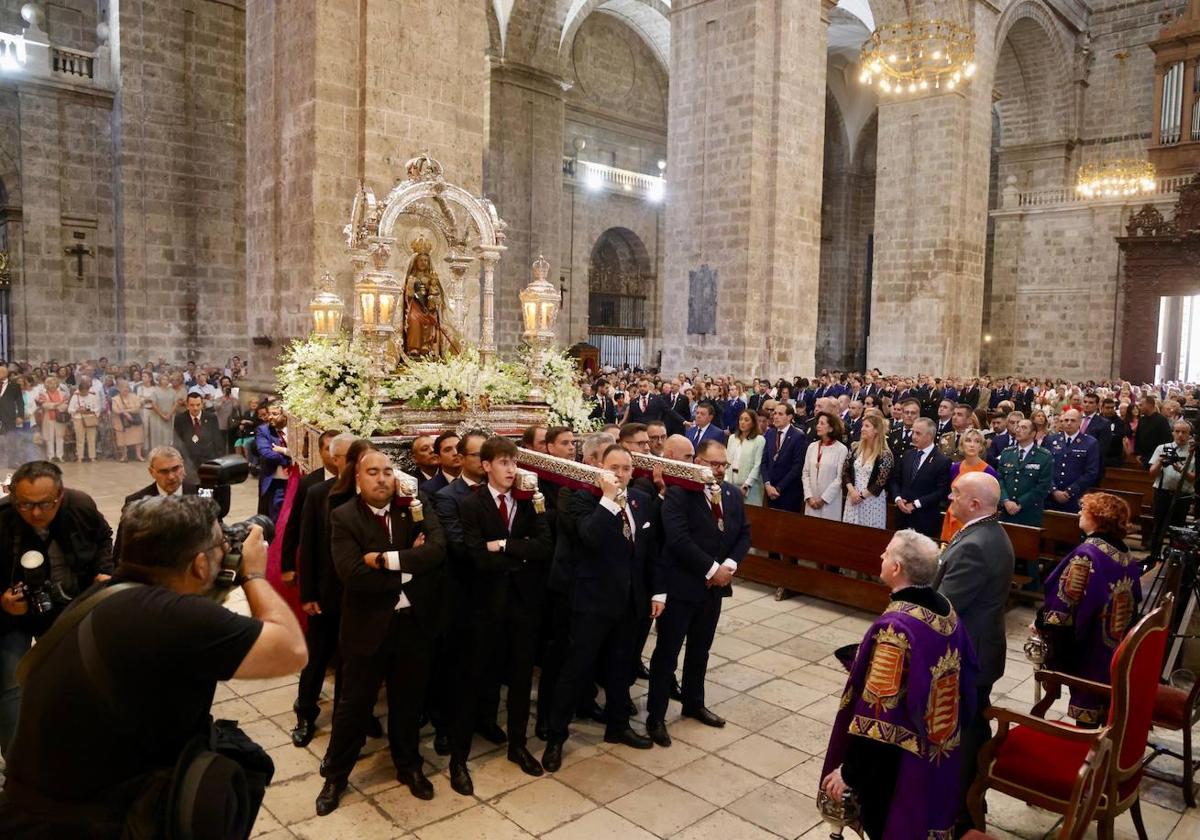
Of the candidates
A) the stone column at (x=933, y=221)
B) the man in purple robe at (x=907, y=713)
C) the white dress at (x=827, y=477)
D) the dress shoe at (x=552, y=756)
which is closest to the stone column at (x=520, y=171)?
the stone column at (x=933, y=221)

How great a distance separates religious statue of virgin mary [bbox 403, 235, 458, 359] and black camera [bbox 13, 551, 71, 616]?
16.3 feet

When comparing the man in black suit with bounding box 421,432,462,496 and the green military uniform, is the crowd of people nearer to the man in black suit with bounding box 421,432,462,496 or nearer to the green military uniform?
the man in black suit with bounding box 421,432,462,496

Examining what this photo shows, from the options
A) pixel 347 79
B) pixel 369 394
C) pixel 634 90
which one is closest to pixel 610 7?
pixel 634 90

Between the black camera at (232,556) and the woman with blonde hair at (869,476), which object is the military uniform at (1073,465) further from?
the black camera at (232,556)

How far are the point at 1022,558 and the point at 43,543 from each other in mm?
7004

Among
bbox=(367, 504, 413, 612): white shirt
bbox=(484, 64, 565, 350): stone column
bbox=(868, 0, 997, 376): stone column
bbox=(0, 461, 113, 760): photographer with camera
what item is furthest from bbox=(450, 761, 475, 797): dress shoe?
bbox=(868, 0, 997, 376): stone column

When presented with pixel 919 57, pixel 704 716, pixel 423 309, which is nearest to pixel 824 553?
pixel 704 716

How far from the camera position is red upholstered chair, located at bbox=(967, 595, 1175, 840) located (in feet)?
10.7

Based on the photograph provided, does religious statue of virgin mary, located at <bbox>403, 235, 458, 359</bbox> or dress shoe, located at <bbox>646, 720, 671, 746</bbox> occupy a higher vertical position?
religious statue of virgin mary, located at <bbox>403, 235, 458, 359</bbox>

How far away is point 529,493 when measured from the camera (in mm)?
4441

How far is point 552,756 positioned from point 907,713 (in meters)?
2.17

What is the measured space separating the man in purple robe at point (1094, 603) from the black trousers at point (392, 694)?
10.5ft

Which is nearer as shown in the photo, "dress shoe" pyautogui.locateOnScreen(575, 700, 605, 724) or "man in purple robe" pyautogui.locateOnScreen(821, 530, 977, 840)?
"man in purple robe" pyautogui.locateOnScreen(821, 530, 977, 840)

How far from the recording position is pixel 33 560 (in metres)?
3.73
